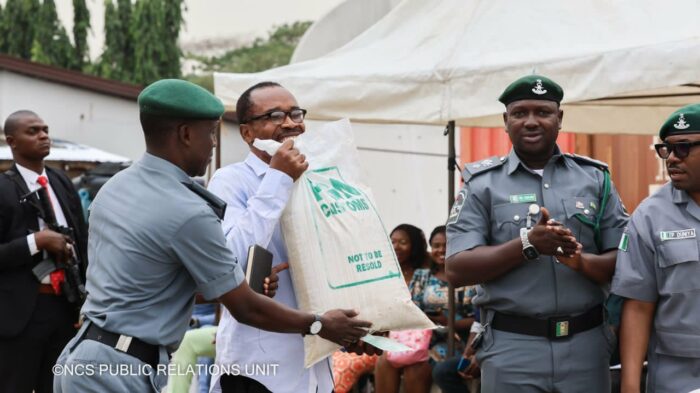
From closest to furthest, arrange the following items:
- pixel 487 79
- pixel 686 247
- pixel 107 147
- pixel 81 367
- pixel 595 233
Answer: pixel 81 367, pixel 686 247, pixel 595 233, pixel 487 79, pixel 107 147

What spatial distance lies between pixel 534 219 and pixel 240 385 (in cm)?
127

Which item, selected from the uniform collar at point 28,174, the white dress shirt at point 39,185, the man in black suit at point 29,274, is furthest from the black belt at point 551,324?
the uniform collar at point 28,174

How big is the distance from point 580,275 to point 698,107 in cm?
75

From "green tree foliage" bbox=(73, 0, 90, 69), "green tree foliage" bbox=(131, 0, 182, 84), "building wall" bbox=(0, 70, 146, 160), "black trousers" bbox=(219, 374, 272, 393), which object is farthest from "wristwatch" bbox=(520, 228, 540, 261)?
"green tree foliage" bbox=(73, 0, 90, 69)

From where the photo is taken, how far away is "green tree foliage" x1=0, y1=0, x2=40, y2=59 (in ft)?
80.2

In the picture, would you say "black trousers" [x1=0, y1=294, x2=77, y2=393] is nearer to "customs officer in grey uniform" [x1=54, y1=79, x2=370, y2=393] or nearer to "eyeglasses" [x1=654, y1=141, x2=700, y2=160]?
"customs officer in grey uniform" [x1=54, y1=79, x2=370, y2=393]

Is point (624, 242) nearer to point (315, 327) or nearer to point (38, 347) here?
point (315, 327)

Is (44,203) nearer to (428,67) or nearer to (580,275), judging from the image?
(428,67)

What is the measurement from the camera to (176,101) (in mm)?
3115

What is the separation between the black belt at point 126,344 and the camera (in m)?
3.04

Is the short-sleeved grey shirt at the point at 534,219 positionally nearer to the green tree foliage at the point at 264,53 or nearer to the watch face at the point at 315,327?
the watch face at the point at 315,327

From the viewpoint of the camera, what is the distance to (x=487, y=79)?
5.38 meters

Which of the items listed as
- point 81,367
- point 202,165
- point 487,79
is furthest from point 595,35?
point 81,367

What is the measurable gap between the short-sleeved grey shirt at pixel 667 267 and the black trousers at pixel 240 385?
135 centimetres
